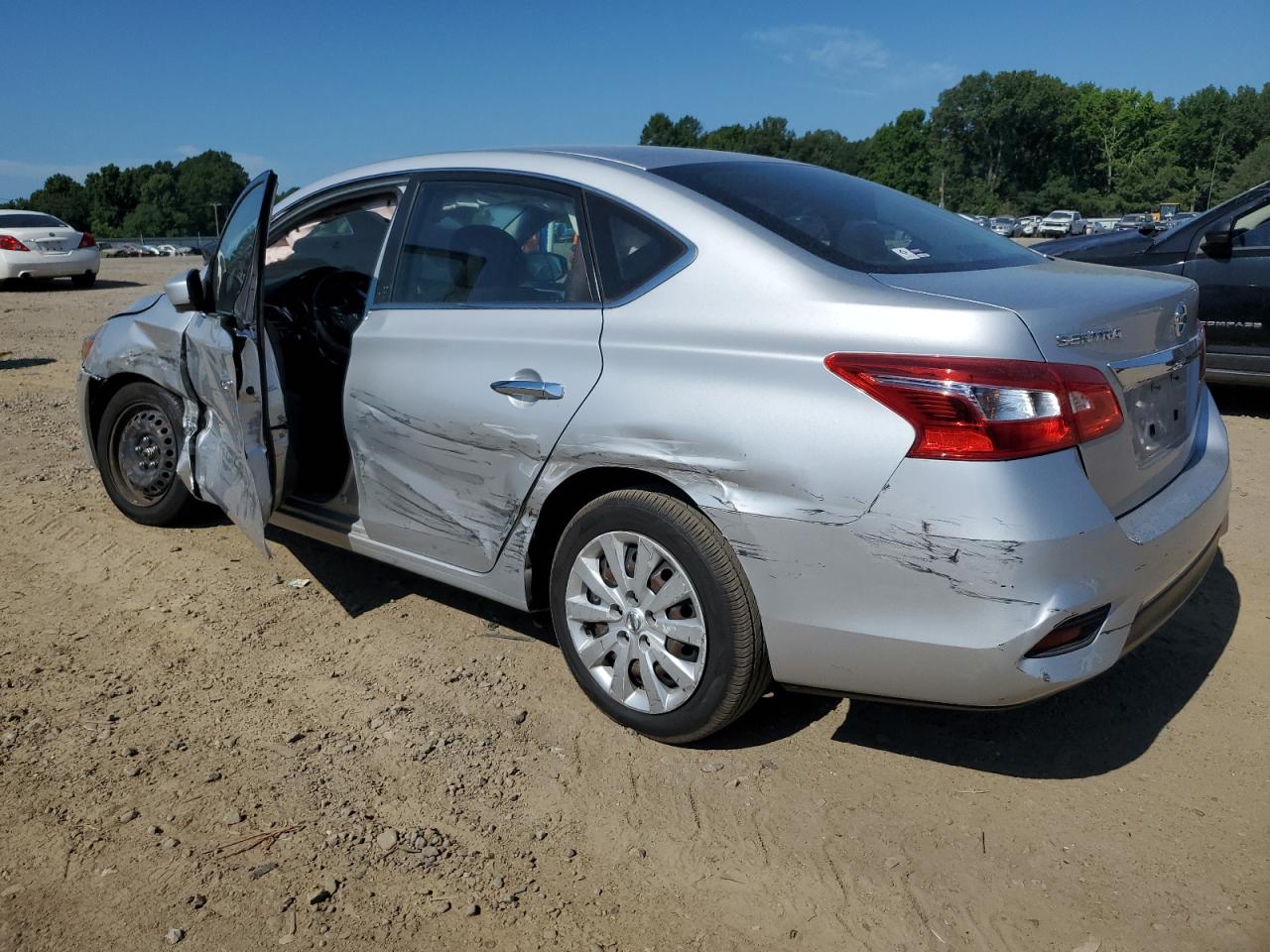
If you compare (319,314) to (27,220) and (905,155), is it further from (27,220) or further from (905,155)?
(905,155)

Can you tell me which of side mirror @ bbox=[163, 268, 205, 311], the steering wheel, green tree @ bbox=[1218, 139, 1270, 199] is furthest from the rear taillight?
green tree @ bbox=[1218, 139, 1270, 199]

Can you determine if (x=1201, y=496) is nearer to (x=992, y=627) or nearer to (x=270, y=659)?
(x=992, y=627)

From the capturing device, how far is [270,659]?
12.1 feet

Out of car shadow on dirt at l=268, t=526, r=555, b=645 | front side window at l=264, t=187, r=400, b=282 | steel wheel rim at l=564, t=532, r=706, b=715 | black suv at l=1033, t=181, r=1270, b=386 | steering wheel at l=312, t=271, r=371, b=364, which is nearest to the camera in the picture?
steel wheel rim at l=564, t=532, r=706, b=715

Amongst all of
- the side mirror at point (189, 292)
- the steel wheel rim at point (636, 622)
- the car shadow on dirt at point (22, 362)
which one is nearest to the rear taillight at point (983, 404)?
the steel wheel rim at point (636, 622)

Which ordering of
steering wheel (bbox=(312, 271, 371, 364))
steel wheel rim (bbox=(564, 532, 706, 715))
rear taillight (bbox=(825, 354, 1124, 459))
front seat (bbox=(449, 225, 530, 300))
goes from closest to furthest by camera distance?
rear taillight (bbox=(825, 354, 1124, 459)) → steel wheel rim (bbox=(564, 532, 706, 715)) → front seat (bbox=(449, 225, 530, 300)) → steering wheel (bbox=(312, 271, 371, 364))

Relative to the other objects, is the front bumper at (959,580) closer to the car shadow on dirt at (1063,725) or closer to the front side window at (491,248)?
the car shadow on dirt at (1063,725)

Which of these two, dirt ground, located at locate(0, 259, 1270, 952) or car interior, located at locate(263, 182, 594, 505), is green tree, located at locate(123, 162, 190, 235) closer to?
car interior, located at locate(263, 182, 594, 505)

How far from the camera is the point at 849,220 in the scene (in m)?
3.13

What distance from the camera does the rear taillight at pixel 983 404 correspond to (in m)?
2.35

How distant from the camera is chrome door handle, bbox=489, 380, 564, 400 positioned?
3.02 m

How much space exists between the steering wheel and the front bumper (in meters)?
2.20

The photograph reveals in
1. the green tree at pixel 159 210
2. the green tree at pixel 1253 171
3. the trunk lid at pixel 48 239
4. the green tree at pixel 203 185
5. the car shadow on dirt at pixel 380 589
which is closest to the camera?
the car shadow on dirt at pixel 380 589

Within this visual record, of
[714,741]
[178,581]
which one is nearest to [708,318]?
[714,741]
